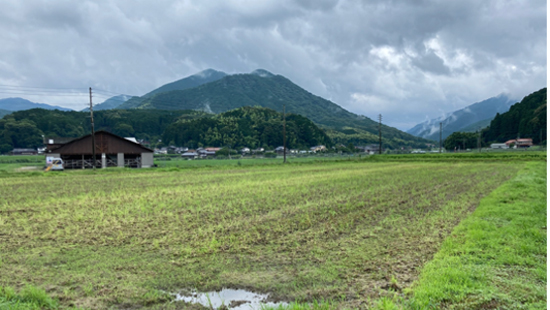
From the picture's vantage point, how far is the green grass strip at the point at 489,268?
4406mm

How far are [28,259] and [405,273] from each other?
653cm

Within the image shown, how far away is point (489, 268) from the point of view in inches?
216

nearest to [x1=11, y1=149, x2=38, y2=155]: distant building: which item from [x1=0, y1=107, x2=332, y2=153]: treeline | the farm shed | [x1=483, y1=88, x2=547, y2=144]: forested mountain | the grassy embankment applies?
[x1=0, y1=107, x2=332, y2=153]: treeline

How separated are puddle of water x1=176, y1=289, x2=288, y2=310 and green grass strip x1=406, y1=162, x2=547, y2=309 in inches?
74.1

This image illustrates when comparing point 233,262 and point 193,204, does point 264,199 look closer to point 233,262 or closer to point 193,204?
point 193,204

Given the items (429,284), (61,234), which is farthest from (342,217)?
(61,234)

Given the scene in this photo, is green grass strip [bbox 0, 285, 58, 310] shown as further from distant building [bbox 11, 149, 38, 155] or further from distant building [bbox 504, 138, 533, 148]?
distant building [bbox 504, 138, 533, 148]

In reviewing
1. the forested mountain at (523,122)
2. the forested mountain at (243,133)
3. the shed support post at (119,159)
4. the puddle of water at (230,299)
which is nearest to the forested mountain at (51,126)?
the forested mountain at (243,133)

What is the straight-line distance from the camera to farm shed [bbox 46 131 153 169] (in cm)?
4888

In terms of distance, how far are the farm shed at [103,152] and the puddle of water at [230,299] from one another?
49.5m

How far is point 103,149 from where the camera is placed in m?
49.9

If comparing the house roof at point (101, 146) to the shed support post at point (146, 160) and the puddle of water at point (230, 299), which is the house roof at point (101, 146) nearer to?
the shed support post at point (146, 160)

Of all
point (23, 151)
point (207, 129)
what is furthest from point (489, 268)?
point (207, 129)

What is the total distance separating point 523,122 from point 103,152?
119746 millimetres
